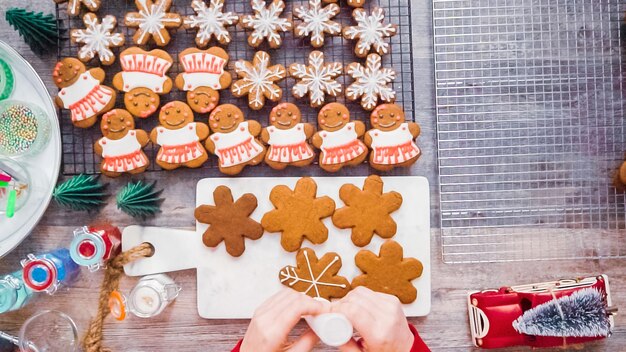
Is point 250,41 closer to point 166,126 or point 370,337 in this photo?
point 166,126

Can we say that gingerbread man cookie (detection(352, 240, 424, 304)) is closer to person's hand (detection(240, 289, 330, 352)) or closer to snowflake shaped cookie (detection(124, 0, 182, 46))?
person's hand (detection(240, 289, 330, 352))

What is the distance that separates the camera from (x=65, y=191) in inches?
62.9

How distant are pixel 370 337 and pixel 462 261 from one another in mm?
517

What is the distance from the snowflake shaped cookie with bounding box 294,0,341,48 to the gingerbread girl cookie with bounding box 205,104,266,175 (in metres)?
0.29

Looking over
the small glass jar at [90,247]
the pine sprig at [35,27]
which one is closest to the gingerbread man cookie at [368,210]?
the small glass jar at [90,247]

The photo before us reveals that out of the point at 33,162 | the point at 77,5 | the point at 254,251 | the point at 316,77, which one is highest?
the point at 77,5

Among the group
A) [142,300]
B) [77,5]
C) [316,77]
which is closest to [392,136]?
[316,77]

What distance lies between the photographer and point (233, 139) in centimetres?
162

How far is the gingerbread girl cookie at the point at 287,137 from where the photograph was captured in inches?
63.6

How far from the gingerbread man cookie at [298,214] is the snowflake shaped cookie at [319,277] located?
48mm

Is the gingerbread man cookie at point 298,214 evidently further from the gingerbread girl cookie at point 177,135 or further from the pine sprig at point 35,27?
the pine sprig at point 35,27

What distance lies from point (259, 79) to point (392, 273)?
2.17ft

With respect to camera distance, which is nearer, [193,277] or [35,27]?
[35,27]

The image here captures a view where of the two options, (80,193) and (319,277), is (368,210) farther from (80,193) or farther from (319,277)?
(80,193)
